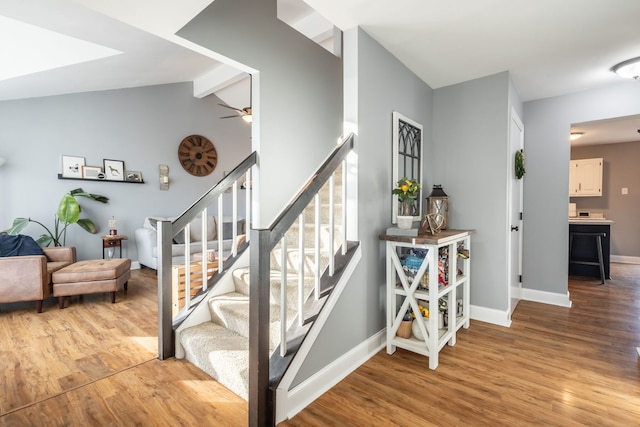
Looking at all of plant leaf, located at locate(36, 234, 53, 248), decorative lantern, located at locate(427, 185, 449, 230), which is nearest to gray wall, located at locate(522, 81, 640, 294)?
decorative lantern, located at locate(427, 185, 449, 230)

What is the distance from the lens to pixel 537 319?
3.10 metres

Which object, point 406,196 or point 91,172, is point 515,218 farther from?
point 91,172

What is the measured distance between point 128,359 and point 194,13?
2381 millimetres

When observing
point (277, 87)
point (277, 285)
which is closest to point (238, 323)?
point (277, 285)

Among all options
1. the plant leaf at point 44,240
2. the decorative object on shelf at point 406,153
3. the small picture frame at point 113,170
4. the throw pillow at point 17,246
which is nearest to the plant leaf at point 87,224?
the plant leaf at point 44,240

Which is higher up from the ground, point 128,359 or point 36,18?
point 36,18

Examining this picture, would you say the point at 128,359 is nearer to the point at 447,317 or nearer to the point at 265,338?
the point at 265,338

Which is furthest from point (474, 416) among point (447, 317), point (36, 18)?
point (36, 18)

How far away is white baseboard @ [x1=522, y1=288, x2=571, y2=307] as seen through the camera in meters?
3.51

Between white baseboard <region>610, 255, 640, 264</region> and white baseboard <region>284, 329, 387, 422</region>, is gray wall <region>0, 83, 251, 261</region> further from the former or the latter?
white baseboard <region>610, 255, 640, 264</region>

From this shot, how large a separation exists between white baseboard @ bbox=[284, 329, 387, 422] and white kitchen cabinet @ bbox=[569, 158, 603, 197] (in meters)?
6.27

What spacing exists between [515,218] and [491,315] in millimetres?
1145

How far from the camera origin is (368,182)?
7.52ft

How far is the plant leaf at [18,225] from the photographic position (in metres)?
3.99
